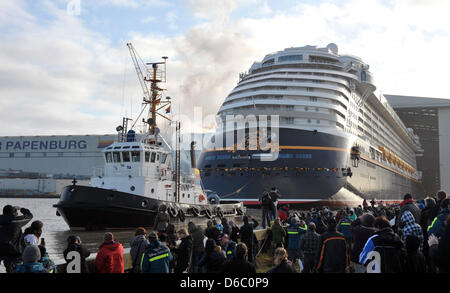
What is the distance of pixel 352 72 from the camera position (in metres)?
44.9

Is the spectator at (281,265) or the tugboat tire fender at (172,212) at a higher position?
the spectator at (281,265)

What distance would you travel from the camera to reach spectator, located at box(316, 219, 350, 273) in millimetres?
6227

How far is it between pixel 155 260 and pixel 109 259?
27.1 inches

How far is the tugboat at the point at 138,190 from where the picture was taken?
18.4m

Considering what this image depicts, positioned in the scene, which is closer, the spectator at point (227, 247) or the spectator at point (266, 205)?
the spectator at point (227, 247)

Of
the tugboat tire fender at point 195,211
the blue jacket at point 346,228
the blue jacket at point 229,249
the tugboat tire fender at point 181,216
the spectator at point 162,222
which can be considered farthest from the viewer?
the tugboat tire fender at point 195,211

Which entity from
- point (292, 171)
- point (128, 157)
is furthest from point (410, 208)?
point (292, 171)

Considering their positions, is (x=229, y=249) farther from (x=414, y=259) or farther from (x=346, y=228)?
(x=346, y=228)

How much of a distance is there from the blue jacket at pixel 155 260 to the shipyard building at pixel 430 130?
237 feet

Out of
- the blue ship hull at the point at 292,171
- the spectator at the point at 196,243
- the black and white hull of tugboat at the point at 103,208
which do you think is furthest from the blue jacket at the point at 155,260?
the blue ship hull at the point at 292,171

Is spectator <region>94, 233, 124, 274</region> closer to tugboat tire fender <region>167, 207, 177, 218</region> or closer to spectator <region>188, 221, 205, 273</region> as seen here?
spectator <region>188, 221, 205, 273</region>

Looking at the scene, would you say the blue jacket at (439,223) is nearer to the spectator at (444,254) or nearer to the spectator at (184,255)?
the spectator at (444,254)

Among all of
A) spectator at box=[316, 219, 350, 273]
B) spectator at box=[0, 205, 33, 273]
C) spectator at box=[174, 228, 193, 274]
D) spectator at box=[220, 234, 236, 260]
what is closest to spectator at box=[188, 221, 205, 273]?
spectator at box=[220, 234, 236, 260]

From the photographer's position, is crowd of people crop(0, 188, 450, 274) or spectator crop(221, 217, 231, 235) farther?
spectator crop(221, 217, 231, 235)
